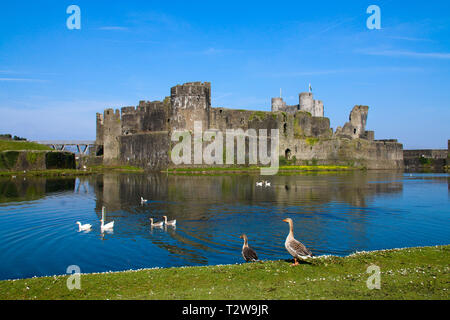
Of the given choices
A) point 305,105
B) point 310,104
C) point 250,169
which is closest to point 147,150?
Answer: point 250,169

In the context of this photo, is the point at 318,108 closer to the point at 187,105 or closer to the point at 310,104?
the point at 310,104

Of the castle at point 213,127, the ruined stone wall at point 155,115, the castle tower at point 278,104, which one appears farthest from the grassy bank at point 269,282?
the castle tower at point 278,104

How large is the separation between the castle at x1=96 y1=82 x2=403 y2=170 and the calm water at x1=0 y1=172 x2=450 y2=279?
27.0 metres

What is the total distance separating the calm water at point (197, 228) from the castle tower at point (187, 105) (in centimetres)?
2637

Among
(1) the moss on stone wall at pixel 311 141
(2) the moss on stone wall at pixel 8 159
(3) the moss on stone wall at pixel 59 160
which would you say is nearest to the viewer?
(2) the moss on stone wall at pixel 8 159

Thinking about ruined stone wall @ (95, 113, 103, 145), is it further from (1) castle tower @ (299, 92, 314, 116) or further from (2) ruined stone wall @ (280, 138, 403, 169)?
(1) castle tower @ (299, 92, 314, 116)

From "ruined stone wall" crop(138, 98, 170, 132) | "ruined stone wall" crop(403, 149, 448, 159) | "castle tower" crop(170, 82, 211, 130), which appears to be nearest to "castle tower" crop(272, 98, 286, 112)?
"ruined stone wall" crop(138, 98, 170, 132)

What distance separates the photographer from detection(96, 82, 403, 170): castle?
48.3 m

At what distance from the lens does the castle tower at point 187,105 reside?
48.0 meters

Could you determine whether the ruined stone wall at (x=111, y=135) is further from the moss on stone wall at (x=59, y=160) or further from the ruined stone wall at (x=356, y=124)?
the ruined stone wall at (x=356, y=124)

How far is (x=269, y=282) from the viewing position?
6.78m

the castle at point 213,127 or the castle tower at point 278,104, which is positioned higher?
the castle tower at point 278,104
